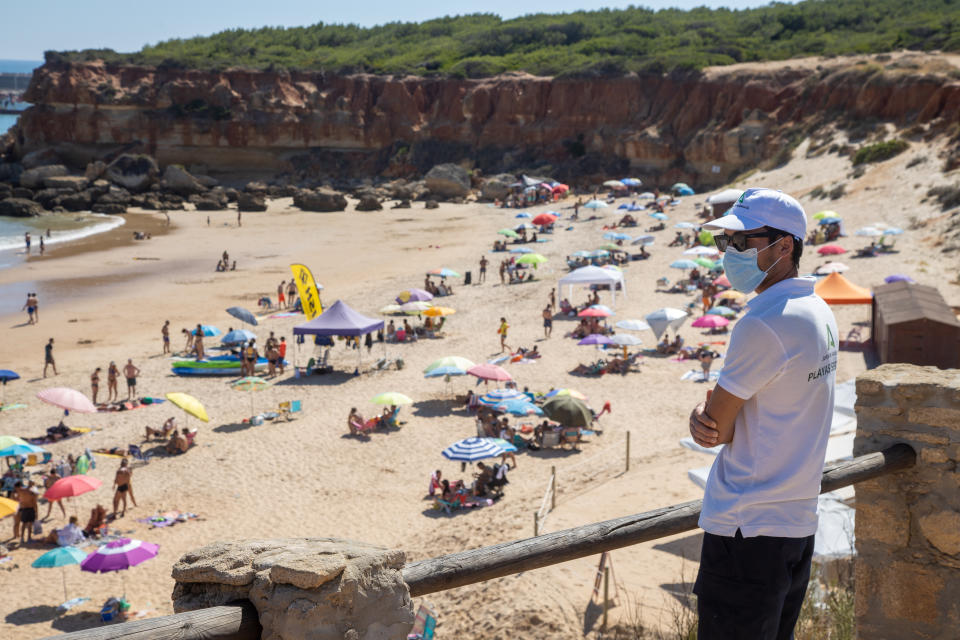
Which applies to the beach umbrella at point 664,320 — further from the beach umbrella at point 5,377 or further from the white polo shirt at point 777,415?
the white polo shirt at point 777,415

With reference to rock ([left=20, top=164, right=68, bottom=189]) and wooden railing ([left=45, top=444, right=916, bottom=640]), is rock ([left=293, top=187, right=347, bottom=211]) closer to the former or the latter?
rock ([left=20, top=164, right=68, bottom=189])

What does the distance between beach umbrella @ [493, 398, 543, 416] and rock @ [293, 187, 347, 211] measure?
43.3 meters

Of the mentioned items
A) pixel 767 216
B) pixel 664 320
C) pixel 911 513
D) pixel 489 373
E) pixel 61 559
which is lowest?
pixel 61 559

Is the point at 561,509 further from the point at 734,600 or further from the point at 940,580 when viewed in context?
the point at 734,600

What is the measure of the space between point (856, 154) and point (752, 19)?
40313 millimetres

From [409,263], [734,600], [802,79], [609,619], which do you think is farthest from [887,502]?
[802,79]

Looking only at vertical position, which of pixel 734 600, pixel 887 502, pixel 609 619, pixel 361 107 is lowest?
pixel 609 619

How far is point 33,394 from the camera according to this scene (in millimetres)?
20094

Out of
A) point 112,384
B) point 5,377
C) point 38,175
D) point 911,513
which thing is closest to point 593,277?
point 112,384

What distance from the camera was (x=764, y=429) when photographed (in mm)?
2479

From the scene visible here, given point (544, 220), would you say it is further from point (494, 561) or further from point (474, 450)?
point (494, 561)

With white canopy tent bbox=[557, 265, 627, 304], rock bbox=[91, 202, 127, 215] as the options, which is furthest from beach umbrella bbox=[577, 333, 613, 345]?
rock bbox=[91, 202, 127, 215]

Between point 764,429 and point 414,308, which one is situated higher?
point 764,429

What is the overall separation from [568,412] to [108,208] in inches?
1956
